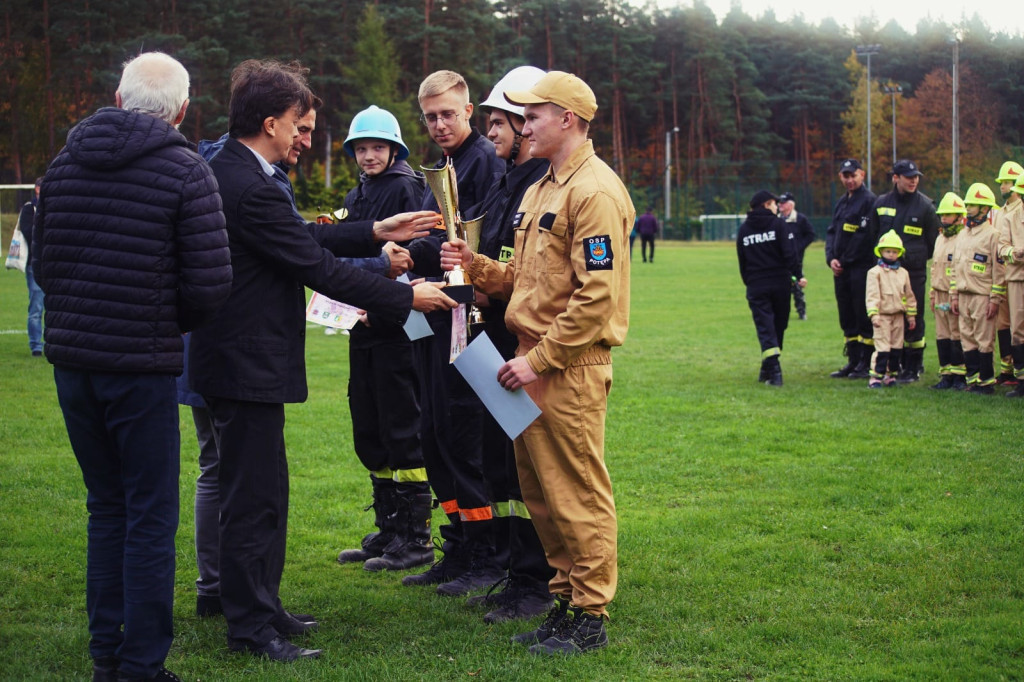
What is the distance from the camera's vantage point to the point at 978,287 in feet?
38.3

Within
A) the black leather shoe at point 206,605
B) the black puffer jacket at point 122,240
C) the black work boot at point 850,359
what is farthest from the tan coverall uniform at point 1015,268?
the black puffer jacket at point 122,240

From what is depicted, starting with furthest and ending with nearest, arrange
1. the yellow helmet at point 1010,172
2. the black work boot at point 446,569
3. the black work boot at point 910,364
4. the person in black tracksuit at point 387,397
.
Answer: the black work boot at point 910,364, the yellow helmet at point 1010,172, the person in black tracksuit at point 387,397, the black work boot at point 446,569

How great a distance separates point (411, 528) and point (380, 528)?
24 cm

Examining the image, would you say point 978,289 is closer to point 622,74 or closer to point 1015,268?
point 1015,268

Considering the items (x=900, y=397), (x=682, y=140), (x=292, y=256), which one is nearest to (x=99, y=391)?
(x=292, y=256)

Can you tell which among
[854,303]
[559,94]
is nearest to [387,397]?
[559,94]

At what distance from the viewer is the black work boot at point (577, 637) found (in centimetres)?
459

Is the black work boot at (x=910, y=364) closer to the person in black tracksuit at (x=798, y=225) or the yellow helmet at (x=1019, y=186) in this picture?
the yellow helmet at (x=1019, y=186)

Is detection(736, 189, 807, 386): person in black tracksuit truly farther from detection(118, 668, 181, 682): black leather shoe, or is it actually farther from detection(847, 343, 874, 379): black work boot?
detection(118, 668, 181, 682): black leather shoe

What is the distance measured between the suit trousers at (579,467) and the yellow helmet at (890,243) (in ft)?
28.8

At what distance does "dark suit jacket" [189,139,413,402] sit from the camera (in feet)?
14.7

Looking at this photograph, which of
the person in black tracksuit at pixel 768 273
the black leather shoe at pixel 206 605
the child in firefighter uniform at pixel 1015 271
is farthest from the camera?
the person in black tracksuit at pixel 768 273

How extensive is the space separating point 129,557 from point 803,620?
9.83 ft

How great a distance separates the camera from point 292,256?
4535 millimetres
